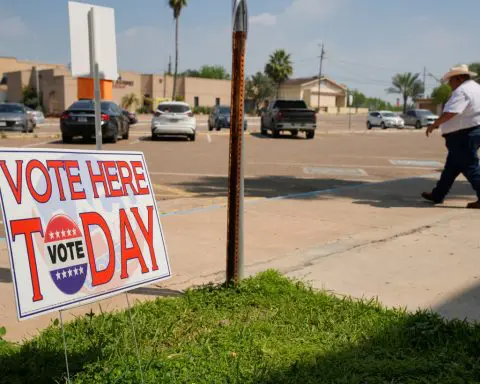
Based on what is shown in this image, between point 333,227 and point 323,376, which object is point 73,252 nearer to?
point 323,376

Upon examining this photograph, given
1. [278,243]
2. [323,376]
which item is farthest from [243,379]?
[278,243]

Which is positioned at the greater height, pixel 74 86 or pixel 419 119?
pixel 74 86

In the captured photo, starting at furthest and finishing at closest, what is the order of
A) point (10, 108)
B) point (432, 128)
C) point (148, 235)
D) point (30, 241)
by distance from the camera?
point (10, 108) < point (432, 128) < point (148, 235) < point (30, 241)

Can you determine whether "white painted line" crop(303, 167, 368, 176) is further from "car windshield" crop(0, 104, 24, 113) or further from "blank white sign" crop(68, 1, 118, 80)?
"car windshield" crop(0, 104, 24, 113)

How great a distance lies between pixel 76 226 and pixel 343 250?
10.7 ft

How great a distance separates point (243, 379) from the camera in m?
2.86

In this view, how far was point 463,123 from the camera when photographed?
7.15 m

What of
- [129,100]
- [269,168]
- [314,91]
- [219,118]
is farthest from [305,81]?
[269,168]

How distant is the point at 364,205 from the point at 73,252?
5.92 meters

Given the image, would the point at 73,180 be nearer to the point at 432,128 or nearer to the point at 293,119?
the point at 432,128

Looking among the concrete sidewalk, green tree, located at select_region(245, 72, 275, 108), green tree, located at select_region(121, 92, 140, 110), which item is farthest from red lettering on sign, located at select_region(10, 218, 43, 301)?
green tree, located at select_region(245, 72, 275, 108)

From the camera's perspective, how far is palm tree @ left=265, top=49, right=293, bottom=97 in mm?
84062

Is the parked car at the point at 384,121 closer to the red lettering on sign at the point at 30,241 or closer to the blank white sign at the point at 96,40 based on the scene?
the blank white sign at the point at 96,40

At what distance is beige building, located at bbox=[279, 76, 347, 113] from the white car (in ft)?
231
